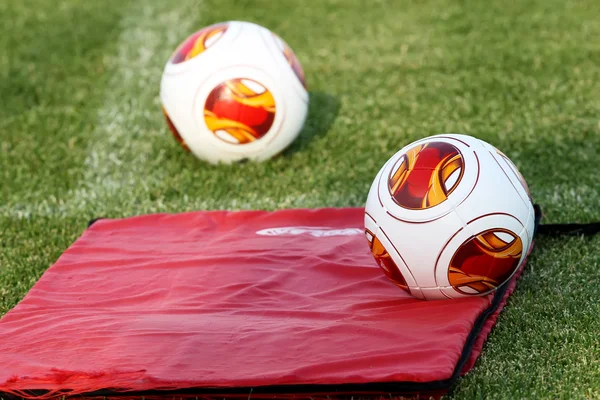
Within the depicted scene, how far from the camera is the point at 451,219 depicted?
332 cm

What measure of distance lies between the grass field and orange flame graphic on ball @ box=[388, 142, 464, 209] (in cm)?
66

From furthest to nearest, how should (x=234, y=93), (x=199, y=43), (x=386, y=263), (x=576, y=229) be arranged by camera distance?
(x=199, y=43)
(x=234, y=93)
(x=576, y=229)
(x=386, y=263)

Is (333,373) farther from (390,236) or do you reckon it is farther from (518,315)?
(518,315)

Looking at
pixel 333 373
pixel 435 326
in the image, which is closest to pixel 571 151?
pixel 435 326

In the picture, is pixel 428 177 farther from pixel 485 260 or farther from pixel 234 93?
pixel 234 93

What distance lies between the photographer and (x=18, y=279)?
14.1 ft

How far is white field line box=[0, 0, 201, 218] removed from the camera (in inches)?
209

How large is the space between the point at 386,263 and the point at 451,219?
364 mm

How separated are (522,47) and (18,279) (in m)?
4.89

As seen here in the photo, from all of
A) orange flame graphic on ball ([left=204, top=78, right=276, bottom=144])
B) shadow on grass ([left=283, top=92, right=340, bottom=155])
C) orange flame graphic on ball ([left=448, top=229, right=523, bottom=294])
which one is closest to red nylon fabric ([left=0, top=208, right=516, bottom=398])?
orange flame graphic on ball ([left=448, top=229, right=523, bottom=294])

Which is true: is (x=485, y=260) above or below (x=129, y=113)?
above

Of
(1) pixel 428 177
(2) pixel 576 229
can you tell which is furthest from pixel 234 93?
(2) pixel 576 229

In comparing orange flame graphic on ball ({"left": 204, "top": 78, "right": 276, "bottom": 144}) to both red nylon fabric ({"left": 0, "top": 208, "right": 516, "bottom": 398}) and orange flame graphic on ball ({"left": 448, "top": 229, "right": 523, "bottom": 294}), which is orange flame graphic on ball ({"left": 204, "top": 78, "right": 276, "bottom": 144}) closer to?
red nylon fabric ({"left": 0, "top": 208, "right": 516, "bottom": 398})

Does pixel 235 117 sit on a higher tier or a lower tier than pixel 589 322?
higher
